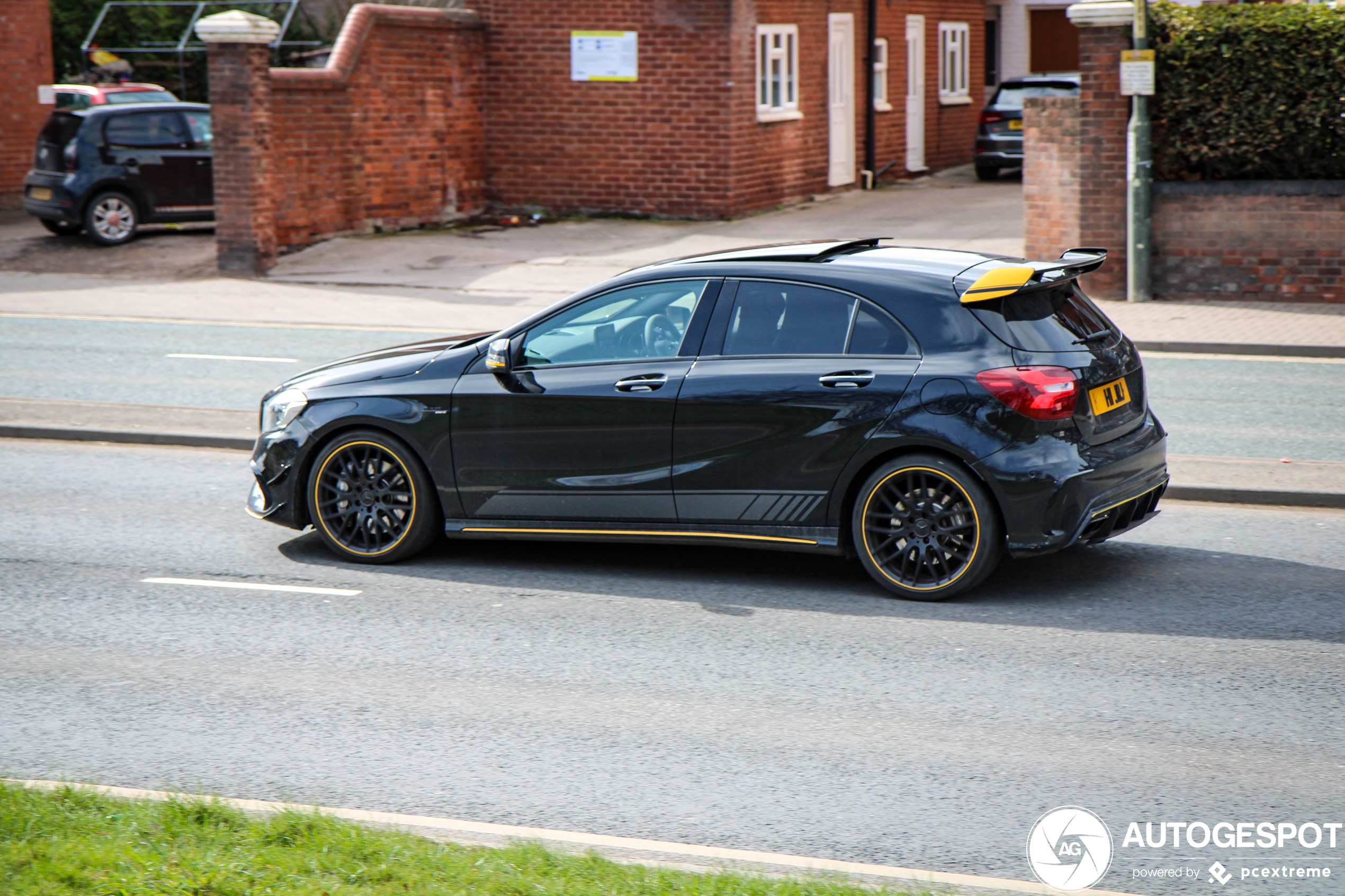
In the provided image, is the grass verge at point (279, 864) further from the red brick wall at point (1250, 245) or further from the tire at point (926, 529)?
the red brick wall at point (1250, 245)

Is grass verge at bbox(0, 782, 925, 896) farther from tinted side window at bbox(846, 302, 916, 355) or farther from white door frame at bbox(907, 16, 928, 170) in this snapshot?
white door frame at bbox(907, 16, 928, 170)

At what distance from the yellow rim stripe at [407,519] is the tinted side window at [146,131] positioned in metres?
16.2

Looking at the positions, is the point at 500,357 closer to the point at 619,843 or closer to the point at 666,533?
the point at 666,533

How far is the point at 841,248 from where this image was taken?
24.6 ft

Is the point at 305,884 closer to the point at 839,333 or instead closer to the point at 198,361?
the point at 839,333

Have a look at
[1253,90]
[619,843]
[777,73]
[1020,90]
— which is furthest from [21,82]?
[619,843]

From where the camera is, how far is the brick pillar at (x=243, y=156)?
65.4 ft

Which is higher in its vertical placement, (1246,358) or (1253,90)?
(1253,90)

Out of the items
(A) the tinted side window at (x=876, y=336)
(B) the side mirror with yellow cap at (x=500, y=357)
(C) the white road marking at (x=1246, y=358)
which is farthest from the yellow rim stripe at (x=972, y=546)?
(C) the white road marking at (x=1246, y=358)

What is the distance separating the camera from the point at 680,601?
23.1ft

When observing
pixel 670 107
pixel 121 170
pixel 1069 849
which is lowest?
pixel 1069 849

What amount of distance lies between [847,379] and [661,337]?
983mm

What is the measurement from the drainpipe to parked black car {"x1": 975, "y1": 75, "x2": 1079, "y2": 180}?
225cm

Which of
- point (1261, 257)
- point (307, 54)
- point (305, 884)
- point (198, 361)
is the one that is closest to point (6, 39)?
point (307, 54)
